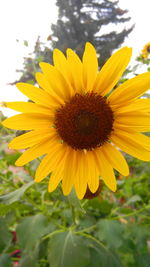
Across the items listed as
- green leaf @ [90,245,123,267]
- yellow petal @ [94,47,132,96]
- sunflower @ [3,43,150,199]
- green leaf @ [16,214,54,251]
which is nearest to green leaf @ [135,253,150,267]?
green leaf @ [90,245,123,267]

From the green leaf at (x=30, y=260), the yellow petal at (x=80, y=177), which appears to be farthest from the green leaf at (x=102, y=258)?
the yellow petal at (x=80, y=177)

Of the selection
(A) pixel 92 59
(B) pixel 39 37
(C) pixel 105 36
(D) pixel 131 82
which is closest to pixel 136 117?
(D) pixel 131 82

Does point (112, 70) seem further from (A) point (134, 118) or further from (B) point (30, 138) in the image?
(B) point (30, 138)

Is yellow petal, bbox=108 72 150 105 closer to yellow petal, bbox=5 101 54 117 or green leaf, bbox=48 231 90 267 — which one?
yellow petal, bbox=5 101 54 117

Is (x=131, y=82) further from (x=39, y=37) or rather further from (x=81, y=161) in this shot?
(x=39, y=37)

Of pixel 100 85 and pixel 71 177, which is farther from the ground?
pixel 100 85

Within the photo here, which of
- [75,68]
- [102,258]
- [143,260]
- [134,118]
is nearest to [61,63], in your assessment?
[75,68]
